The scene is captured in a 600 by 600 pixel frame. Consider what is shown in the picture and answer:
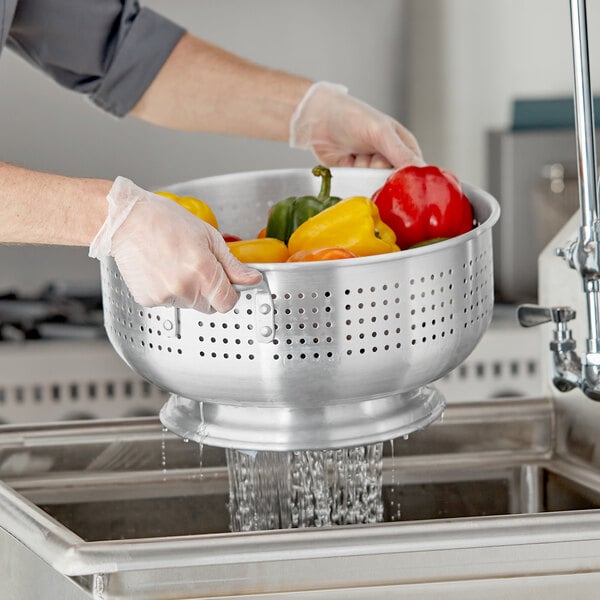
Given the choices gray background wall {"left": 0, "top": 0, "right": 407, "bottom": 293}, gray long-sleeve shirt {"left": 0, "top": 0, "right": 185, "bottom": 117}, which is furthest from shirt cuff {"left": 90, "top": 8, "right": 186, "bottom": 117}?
gray background wall {"left": 0, "top": 0, "right": 407, "bottom": 293}

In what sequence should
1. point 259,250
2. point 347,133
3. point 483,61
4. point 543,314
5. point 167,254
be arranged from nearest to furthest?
point 167,254 → point 259,250 → point 543,314 → point 347,133 → point 483,61

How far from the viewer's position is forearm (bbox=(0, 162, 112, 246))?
2.82 ft

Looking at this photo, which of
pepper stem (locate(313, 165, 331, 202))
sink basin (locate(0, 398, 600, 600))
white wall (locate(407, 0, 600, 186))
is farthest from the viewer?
white wall (locate(407, 0, 600, 186))

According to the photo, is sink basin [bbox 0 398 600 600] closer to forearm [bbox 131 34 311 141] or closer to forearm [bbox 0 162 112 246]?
forearm [bbox 0 162 112 246]

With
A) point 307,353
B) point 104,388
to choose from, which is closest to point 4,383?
point 104,388

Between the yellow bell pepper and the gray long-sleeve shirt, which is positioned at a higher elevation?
the gray long-sleeve shirt

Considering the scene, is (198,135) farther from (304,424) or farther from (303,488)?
(304,424)

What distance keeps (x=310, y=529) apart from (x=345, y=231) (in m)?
0.25

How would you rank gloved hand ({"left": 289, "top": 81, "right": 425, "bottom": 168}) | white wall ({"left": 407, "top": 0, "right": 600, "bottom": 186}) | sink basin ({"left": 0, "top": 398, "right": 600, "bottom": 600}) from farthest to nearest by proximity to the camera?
white wall ({"left": 407, "top": 0, "right": 600, "bottom": 186}) < gloved hand ({"left": 289, "top": 81, "right": 425, "bottom": 168}) < sink basin ({"left": 0, "top": 398, "right": 600, "bottom": 600})

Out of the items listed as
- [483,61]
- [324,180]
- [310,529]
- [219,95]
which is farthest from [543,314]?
[483,61]

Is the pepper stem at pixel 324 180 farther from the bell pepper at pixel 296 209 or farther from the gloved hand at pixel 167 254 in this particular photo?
the gloved hand at pixel 167 254

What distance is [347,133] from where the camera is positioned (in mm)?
1217

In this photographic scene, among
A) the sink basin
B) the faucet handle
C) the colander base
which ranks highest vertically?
the faucet handle

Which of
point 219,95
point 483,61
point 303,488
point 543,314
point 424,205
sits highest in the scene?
point 483,61
